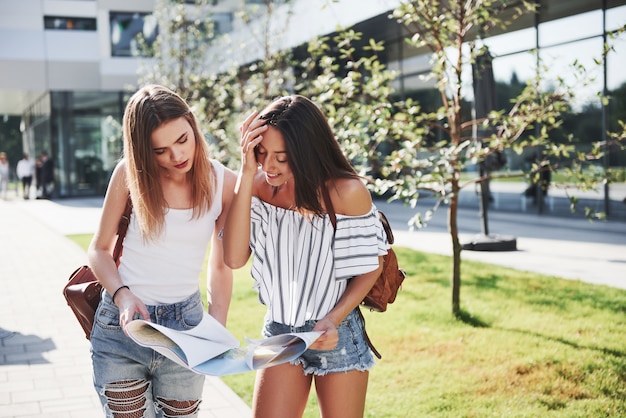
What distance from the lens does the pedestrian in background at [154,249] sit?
2473 mm

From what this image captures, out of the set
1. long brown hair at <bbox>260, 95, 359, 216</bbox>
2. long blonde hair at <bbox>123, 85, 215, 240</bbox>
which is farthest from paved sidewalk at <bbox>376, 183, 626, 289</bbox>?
long blonde hair at <bbox>123, 85, 215, 240</bbox>

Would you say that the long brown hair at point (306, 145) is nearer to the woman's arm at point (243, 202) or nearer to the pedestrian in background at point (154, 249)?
the woman's arm at point (243, 202)

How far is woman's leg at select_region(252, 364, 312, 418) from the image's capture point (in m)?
2.54

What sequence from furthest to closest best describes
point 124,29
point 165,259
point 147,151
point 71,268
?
point 124,29 < point 71,268 < point 165,259 < point 147,151

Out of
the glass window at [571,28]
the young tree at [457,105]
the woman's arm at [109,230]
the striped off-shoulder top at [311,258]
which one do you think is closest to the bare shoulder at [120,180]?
Answer: the woman's arm at [109,230]

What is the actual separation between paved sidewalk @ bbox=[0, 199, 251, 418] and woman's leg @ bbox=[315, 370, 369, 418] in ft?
7.26

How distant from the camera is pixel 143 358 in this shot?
2.52 m

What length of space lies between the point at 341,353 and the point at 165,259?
71 centimetres

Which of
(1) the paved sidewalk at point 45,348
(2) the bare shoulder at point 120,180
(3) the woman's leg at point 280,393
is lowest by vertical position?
(1) the paved sidewalk at point 45,348

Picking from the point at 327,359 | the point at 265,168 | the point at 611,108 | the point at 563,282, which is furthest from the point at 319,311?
the point at 611,108

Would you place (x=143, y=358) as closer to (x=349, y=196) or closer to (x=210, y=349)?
(x=210, y=349)

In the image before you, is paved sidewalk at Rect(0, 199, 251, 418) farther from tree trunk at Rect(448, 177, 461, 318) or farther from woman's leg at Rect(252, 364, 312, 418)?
tree trunk at Rect(448, 177, 461, 318)

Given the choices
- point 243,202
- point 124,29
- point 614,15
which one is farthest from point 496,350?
point 124,29

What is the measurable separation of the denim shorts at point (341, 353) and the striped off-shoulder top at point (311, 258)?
0.04 meters
